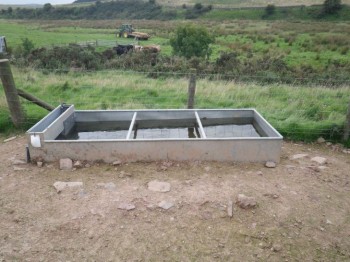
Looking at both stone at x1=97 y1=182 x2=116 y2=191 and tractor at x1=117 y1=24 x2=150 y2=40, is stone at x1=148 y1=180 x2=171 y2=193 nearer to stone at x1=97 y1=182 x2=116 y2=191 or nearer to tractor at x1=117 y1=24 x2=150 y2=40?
stone at x1=97 y1=182 x2=116 y2=191

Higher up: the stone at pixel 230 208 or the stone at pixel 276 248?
the stone at pixel 230 208

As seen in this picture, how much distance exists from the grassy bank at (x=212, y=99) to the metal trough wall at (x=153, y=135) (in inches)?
39.1

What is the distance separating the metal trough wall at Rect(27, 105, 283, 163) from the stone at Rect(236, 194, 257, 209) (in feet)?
3.76

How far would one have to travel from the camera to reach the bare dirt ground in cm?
355

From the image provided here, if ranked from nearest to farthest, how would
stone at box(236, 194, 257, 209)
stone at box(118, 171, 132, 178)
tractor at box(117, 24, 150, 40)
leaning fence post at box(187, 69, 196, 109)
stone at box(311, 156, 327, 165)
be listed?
stone at box(236, 194, 257, 209) → stone at box(118, 171, 132, 178) → stone at box(311, 156, 327, 165) → leaning fence post at box(187, 69, 196, 109) → tractor at box(117, 24, 150, 40)

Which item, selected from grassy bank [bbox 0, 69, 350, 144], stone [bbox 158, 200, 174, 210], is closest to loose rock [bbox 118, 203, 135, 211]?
stone [bbox 158, 200, 174, 210]

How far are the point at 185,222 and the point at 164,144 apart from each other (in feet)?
5.25

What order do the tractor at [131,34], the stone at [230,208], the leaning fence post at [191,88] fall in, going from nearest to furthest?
the stone at [230,208], the leaning fence post at [191,88], the tractor at [131,34]

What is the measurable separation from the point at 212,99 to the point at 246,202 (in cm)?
516

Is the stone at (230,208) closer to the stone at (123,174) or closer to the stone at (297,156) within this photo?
the stone at (123,174)

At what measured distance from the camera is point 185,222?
13.0ft

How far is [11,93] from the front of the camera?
6410mm

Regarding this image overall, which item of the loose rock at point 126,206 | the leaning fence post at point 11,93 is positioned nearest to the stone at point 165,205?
the loose rock at point 126,206

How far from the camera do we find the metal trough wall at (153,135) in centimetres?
519
